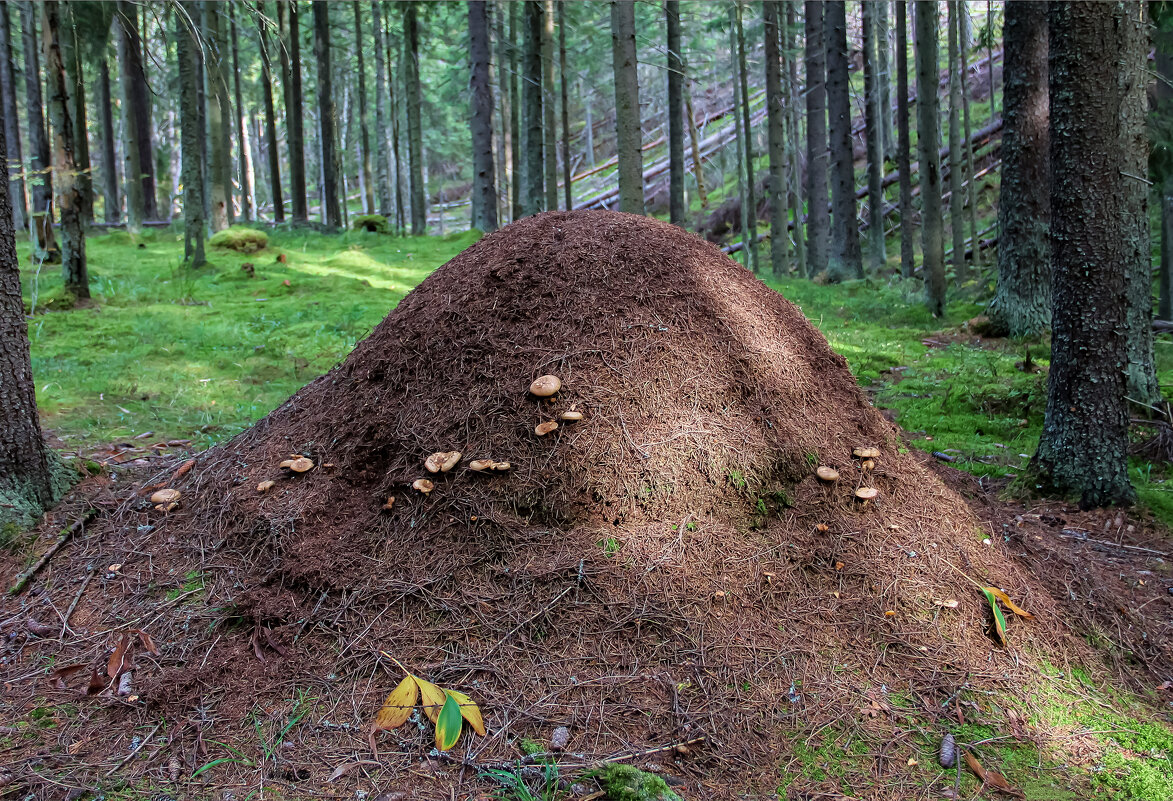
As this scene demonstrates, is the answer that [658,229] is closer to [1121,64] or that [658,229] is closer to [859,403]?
[859,403]

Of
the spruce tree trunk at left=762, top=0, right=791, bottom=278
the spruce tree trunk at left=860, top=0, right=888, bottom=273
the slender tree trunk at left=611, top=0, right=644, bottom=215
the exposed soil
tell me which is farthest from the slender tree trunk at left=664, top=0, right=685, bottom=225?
the exposed soil

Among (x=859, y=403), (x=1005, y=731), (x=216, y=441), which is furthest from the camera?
(x=216, y=441)

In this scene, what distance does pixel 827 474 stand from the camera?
365 centimetres

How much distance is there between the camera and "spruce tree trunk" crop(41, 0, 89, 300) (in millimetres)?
8438

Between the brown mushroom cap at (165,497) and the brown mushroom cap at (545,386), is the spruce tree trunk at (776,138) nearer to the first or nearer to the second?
the brown mushroom cap at (545,386)

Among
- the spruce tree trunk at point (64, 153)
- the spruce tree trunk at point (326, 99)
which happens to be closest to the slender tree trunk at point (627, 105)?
the spruce tree trunk at point (64, 153)

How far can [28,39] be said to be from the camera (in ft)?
59.1

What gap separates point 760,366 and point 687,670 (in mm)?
1803

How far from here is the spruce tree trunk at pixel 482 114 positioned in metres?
15.3

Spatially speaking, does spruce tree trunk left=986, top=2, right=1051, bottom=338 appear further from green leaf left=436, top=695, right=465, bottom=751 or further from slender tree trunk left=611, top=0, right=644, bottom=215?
green leaf left=436, top=695, right=465, bottom=751

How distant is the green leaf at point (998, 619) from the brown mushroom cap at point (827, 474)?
883 millimetres

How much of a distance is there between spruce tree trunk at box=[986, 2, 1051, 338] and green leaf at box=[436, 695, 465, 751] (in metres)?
8.74

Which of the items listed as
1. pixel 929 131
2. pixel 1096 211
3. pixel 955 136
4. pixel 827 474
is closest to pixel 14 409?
pixel 827 474

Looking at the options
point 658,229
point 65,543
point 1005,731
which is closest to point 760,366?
point 658,229
